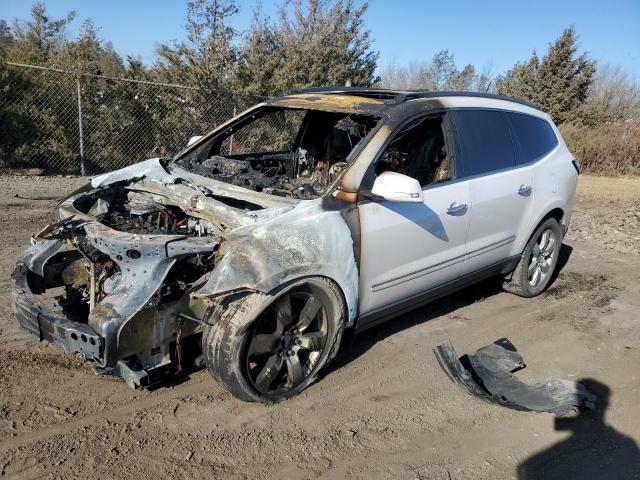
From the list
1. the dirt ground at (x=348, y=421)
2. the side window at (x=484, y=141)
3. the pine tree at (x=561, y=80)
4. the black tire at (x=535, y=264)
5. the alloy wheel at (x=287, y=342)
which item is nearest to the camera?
the dirt ground at (x=348, y=421)

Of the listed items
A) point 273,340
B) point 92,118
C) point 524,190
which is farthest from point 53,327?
point 92,118

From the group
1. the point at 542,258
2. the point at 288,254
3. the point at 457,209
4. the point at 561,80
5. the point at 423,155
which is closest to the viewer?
the point at 288,254

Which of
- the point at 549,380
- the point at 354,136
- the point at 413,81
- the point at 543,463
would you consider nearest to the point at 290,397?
the point at 543,463

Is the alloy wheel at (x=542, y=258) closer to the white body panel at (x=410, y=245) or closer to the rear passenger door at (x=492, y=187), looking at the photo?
the rear passenger door at (x=492, y=187)

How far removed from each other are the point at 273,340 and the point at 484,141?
8.03 ft

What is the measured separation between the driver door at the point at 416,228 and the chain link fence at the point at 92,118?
744 centimetres

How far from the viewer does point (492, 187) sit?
436 cm

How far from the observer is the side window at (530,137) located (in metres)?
4.82

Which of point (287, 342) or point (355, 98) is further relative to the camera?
point (355, 98)

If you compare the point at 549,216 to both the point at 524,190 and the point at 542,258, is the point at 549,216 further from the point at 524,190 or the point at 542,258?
the point at 524,190

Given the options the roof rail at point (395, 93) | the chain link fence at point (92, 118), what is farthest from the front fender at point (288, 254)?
the chain link fence at point (92, 118)

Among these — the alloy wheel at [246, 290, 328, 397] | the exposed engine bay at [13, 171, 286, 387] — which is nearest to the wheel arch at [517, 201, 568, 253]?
the alloy wheel at [246, 290, 328, 397]

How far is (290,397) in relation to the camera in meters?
3.39

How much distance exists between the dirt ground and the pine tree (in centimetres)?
2297
